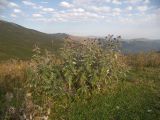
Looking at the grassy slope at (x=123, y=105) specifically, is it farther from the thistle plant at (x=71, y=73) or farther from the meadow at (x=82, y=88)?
the thistle plant at (x=71, y=73)

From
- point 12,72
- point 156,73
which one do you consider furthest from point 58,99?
point 156,73

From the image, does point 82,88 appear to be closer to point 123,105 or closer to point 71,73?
point 71,73

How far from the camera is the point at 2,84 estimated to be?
413 inches

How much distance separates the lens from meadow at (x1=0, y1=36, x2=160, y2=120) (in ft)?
28.0

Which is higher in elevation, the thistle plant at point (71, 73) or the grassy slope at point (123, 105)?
the thistle plant at point (71, 73)

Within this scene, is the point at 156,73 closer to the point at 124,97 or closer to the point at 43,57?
the point at 124,97

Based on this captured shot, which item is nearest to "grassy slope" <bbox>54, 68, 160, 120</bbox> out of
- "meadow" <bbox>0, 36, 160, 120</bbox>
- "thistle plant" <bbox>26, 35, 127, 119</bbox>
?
"meadow" <bbox>0, 36, 160, 120</bbox>

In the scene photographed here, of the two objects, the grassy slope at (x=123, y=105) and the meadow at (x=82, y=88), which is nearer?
the grassy slope at (x=123, y=105)

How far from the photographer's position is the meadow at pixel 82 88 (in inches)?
336

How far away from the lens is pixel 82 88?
9.40m

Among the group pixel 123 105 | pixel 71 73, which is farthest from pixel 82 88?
pixel 123 105

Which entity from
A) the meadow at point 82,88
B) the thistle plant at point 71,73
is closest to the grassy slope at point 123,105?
the meadow at point 82,88

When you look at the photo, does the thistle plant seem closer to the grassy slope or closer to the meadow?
the meadow

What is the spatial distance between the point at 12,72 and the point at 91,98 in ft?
12.1
